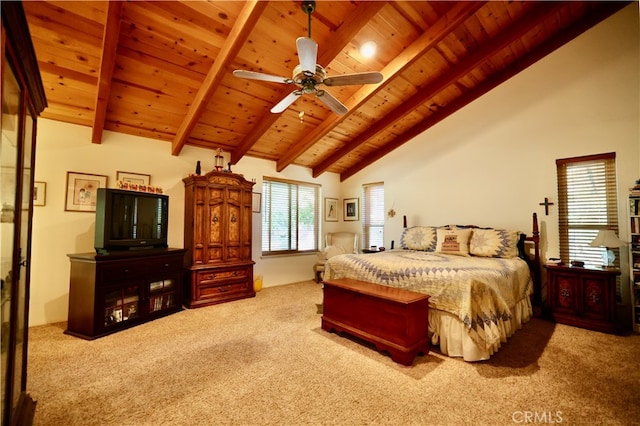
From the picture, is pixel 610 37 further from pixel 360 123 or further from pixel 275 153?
pixel 275 153

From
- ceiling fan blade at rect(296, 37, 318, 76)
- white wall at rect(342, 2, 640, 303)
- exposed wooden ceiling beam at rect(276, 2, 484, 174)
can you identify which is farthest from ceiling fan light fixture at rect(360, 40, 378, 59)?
white wall at rect(342, 2, 640, 303)

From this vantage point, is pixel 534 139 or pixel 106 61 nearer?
pixel 106 61

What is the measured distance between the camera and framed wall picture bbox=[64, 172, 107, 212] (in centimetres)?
345

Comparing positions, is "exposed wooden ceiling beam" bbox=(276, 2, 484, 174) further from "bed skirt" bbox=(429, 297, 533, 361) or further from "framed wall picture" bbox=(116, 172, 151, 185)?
"bed skirt" bbox=(429, 297, 533, 361)

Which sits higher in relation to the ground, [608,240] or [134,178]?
[134,178]

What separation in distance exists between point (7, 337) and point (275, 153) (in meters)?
4.41

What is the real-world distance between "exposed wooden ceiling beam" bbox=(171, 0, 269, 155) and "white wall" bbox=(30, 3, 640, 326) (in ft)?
3.07

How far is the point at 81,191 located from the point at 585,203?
6517 mm

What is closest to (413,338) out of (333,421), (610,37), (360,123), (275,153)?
(333,421)

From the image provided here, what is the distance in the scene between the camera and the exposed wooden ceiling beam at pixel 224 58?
8.18 ft

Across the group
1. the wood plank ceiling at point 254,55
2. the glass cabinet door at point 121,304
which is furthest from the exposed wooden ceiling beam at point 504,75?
the glass cabinet door at point 121,304

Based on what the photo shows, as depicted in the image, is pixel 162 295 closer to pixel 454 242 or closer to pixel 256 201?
pixel 256 201

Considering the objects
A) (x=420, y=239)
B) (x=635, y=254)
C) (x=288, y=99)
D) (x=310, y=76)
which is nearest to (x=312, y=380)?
(x=310, y=76)

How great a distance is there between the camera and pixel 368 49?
331 centimetres
